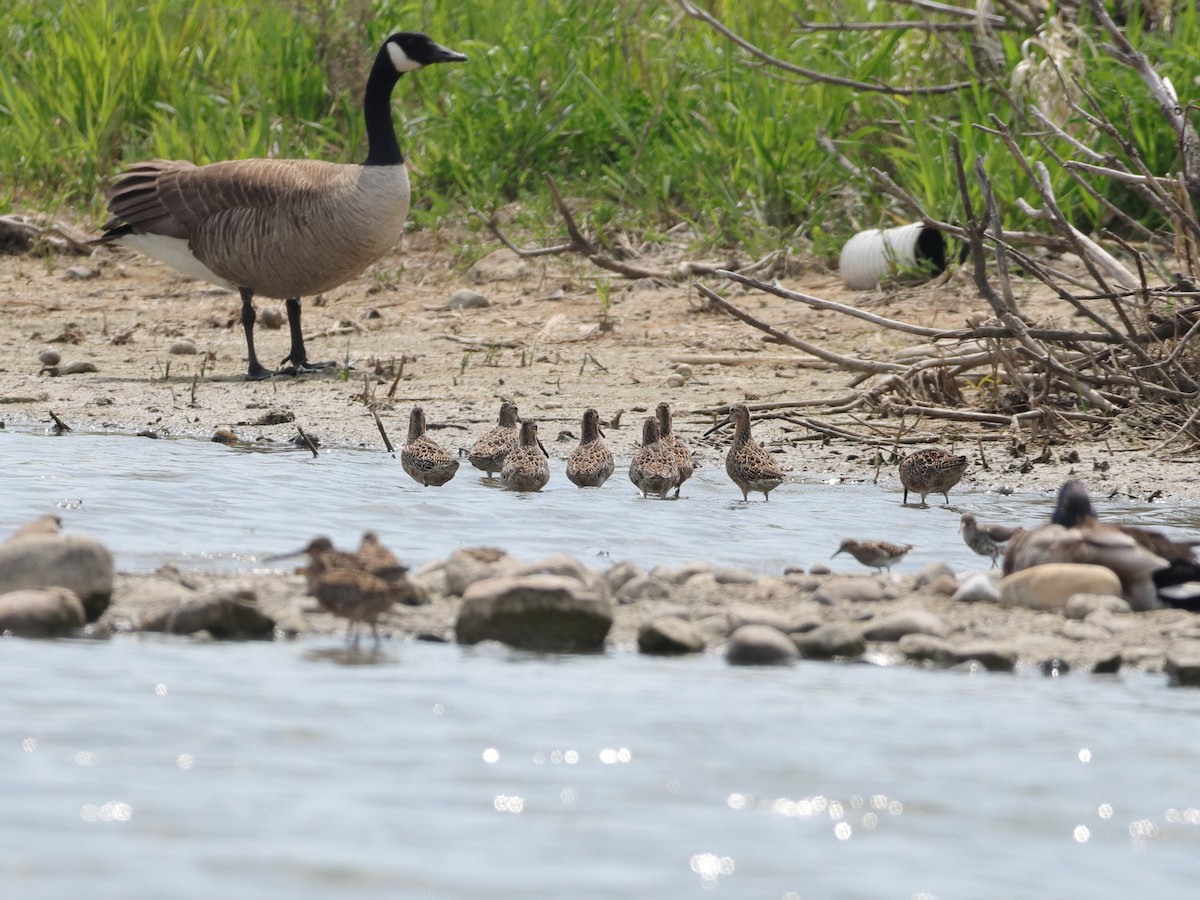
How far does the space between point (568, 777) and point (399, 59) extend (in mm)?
8873

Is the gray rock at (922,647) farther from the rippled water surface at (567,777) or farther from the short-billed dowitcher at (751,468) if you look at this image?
the short-billed dowitcher at (751,468)

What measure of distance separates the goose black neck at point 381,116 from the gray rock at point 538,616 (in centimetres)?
665

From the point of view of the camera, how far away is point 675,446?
24.8 feet

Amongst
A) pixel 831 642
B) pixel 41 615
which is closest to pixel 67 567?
pixel 41 615

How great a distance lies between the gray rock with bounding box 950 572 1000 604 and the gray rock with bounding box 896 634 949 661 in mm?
575

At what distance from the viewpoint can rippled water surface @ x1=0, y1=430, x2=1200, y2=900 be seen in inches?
120

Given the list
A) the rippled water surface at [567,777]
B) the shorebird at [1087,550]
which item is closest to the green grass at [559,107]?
the shorebird at [1087,550]

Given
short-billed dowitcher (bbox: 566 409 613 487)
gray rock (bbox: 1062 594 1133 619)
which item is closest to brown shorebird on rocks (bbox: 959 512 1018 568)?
gray rock (bbox: 1062 594 1133 619)

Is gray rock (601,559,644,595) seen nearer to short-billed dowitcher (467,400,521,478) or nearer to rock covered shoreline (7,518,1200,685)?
rock covered shoreline (7,518,1200,685)

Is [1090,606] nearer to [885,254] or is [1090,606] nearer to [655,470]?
[655,470]

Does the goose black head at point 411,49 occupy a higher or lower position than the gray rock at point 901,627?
higher

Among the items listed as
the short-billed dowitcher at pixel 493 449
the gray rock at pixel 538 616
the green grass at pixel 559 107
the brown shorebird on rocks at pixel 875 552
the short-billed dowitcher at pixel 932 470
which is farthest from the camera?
the green grass at pixel 559 107

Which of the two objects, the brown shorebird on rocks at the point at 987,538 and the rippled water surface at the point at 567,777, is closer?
the rippled water surface at the point at 567,777

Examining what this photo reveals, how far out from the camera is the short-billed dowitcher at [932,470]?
6.98 m
